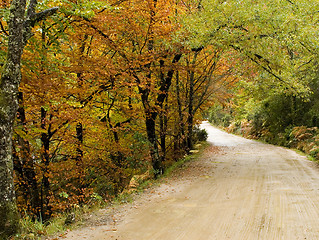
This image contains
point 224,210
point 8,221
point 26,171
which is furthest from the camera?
point 26,171

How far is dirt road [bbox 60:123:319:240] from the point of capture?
4.55 metres

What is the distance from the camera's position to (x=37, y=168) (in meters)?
8.36

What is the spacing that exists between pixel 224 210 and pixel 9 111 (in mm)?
5008

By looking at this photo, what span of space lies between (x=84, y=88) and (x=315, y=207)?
7641 millimetres

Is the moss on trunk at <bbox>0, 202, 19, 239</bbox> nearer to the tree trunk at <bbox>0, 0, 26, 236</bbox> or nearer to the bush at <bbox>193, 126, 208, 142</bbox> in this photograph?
the tree trunk at <bbox>0, 0, 26, 236</bbox>

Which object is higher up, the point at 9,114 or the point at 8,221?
the point at 9,114

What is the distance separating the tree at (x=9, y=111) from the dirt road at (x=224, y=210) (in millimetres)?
1101

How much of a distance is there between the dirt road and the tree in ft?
3.61

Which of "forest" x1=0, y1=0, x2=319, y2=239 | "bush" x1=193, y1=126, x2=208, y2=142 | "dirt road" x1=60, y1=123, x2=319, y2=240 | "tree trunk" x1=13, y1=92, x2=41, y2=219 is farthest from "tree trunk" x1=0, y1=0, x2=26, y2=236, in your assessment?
"bush" x1=193, y1=126, x2=208, y2=142

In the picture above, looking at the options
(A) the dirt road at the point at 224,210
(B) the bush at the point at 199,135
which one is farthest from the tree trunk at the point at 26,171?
(B) the bush at the point at 199,135


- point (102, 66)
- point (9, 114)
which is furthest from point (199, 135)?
point (9, 114)

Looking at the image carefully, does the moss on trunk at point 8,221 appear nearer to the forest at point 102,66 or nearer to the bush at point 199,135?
the forest at point 102,66

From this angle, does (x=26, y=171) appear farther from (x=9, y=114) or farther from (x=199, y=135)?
(x=199, y=135)

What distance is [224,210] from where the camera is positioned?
570 centimetres
